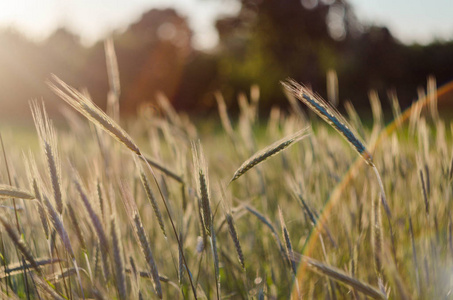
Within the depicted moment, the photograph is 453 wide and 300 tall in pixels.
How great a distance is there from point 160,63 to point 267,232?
1401cm

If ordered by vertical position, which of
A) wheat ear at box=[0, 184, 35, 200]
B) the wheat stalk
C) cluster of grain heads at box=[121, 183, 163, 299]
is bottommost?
cluster of grain heads at box=[121, 183, 163, 299]

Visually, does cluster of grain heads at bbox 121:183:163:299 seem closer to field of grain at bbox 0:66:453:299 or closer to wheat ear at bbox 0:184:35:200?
field of grain at bbox 0:66:453:299

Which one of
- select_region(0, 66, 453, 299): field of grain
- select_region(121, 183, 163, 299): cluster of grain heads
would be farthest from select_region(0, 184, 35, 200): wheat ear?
select_region(121, 183, 163, 299): cluster of grain heads

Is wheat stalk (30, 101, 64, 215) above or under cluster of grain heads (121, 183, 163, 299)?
above

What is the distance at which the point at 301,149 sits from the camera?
201cm

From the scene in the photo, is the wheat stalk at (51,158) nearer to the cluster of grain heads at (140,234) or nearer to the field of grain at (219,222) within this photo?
the field of grain at (219,222)

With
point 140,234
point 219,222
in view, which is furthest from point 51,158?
point 219,222

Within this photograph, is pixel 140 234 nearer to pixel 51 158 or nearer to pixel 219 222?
pixel 51 158

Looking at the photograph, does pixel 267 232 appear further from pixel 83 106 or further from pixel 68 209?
pixel 83 106

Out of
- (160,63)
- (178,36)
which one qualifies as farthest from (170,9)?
(160,63)

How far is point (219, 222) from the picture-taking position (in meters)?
1.27

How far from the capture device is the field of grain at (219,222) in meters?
0.76

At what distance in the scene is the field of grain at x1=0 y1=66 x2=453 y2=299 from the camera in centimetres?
76

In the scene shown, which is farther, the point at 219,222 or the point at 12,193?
the point at 219,222
